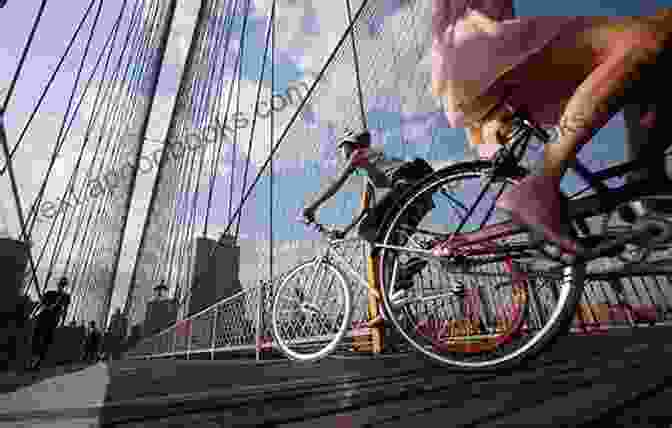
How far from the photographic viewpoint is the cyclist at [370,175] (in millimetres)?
1315

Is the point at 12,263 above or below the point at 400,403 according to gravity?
above

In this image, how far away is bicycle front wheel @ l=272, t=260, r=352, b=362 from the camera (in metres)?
1.63

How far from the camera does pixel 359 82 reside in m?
3.86

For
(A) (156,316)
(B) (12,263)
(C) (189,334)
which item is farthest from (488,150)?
(A) (156,316)

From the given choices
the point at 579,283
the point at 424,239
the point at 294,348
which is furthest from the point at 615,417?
the point at 294,348

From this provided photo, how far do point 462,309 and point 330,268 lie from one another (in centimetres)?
68

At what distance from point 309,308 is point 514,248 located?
1.15 metres

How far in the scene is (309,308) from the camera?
1725 mm

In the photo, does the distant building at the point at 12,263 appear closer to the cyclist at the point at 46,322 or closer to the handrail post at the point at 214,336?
the cyclist at the point at 46,322

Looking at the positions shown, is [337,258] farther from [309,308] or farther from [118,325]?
[118,325]

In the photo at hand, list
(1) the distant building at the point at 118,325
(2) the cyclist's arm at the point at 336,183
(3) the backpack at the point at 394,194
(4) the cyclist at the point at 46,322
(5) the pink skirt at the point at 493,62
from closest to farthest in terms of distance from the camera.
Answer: (5) the pink skirt at the point at 493,62 < (3) the backpack at the point at 394,194 < (2) the cyclist's arm at the point at 336,183 < (4) the cyclist at the point at 46,322 < (1) the distant building at the point at 118,325

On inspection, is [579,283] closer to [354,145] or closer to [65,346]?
[354,145]

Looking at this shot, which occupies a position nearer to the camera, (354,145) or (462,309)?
(462,309)

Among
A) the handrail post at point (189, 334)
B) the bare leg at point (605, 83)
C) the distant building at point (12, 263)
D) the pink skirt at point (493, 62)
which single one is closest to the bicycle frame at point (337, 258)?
the pink skirt at point (493, 62)
